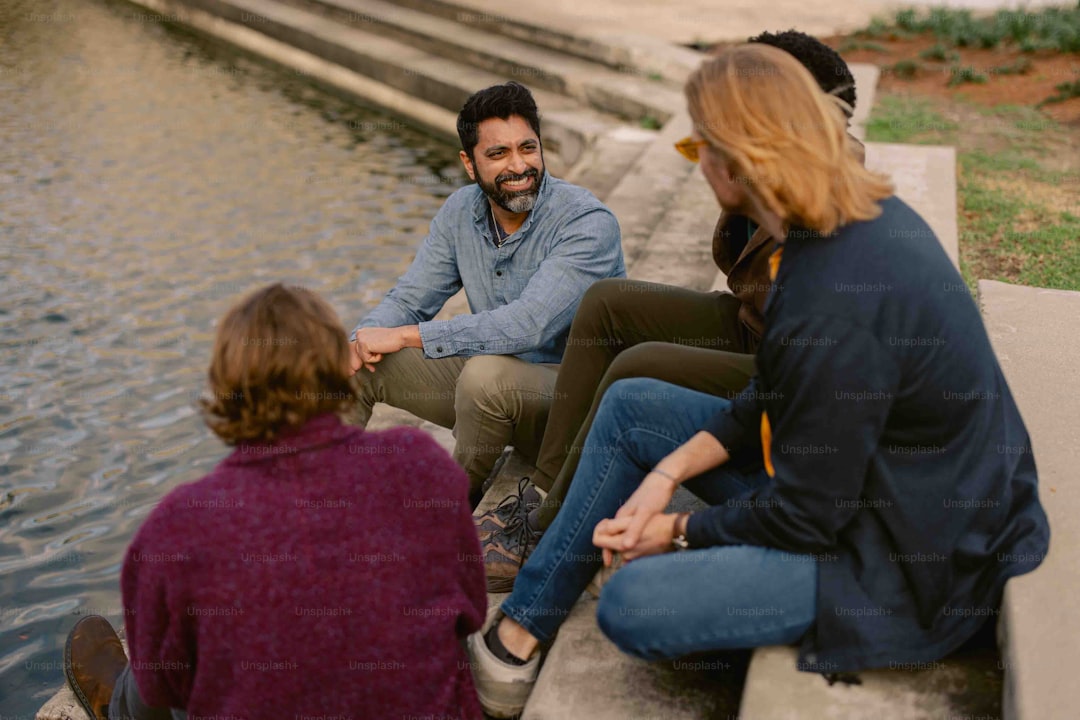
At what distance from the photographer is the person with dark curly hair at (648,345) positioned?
2719 mm

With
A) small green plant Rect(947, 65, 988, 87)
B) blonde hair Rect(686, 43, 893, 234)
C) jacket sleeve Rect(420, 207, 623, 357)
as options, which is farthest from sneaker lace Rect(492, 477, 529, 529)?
small green plant Rect(947, 65, 988, 87)

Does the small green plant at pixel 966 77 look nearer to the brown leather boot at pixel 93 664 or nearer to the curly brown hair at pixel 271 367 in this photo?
the brown leather boot at pixel 93 664

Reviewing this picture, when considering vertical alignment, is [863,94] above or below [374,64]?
above

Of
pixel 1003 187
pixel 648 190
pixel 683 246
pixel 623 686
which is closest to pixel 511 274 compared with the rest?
pixel 623 686

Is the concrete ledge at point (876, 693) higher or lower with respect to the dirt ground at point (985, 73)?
higher

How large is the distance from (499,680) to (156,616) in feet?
3.04

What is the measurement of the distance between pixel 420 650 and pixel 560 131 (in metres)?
7.30

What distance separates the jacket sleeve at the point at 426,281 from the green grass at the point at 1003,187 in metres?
2.33

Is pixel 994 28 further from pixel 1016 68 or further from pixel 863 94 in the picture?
pixel 863 94

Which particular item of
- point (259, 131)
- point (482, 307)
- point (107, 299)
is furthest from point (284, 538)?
point (259, 131)

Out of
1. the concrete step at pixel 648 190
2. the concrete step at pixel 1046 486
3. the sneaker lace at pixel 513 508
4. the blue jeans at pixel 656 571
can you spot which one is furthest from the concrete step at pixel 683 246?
the blue jeans at pixel 656 571

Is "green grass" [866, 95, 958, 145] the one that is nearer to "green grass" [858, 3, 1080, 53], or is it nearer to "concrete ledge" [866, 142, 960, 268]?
"concrete ledge" [866, 142, 960, 268]

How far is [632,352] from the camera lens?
2.74 m

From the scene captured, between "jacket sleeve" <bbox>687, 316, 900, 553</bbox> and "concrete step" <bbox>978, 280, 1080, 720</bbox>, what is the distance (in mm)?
411
